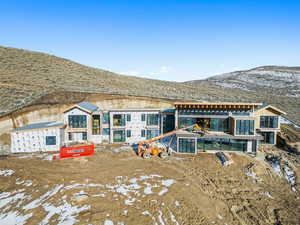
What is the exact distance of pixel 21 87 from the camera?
1882 inches

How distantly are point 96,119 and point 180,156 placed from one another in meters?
17.8

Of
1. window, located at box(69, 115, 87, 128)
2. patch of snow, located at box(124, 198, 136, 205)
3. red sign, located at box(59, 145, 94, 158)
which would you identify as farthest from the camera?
window, located at box(69, 115, 87, 128)

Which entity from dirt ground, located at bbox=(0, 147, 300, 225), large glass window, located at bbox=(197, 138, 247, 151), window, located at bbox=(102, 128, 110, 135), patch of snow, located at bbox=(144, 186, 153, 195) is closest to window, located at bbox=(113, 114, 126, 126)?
window, located at bbox=(102, 128, 110, 135)

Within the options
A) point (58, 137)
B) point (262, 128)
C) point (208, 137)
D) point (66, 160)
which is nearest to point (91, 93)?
point (58, 137)

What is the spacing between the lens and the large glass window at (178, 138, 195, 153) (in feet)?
90.0

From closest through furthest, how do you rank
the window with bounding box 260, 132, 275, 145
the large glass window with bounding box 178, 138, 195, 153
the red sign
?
the red sign, the large glass window with bounding box 178, 138, 195, 153, the window with bounding box 260, 132, 275, 145

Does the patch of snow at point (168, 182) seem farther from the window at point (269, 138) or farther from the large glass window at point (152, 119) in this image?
the window at point (269, 138)

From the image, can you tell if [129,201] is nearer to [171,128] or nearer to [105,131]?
[171,128]

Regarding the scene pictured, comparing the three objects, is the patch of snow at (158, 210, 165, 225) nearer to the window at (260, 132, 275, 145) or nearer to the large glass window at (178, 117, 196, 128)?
the large glass window at (178, 117, 196, 128)

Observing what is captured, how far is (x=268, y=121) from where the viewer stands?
31578 millimetres

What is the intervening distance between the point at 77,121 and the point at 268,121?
37138 mm

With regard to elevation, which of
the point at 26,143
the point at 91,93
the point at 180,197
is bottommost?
the point at 180,197

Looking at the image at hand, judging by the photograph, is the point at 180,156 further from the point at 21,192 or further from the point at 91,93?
the point at 91,93

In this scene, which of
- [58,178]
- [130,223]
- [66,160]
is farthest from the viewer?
[66,160]
